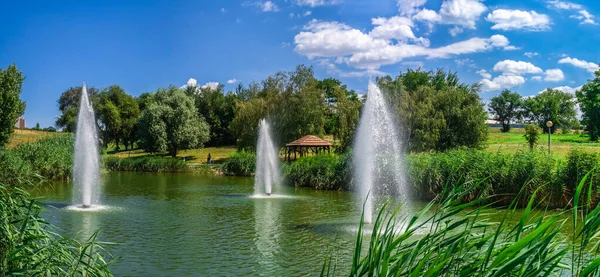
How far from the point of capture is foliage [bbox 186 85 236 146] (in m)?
68.4

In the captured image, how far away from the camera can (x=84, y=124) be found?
19953 mm

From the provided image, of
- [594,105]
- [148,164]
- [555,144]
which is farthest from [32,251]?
[594,105]

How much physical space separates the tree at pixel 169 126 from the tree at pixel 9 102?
1694 cm

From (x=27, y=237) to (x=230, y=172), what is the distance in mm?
33205

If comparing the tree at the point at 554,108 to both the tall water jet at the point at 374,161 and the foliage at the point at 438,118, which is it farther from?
the tall water jet at the point at 374,161

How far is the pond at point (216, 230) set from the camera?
381 inches

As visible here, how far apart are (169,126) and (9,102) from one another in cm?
2028

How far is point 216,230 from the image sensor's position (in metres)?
13.8

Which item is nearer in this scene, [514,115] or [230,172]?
[230,172]

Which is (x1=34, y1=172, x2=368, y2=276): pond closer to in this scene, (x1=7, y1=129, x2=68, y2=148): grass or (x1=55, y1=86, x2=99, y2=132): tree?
(x1=7, y1=129, x2=68, y2=148): grass

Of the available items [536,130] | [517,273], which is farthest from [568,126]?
[517,273]

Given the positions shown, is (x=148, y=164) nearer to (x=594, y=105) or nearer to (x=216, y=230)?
(x=216, y=230)

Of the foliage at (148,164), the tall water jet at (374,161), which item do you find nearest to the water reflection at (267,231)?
the tall water jet at (374,161)

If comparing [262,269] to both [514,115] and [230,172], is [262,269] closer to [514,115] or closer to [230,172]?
Answer: [230,172]
